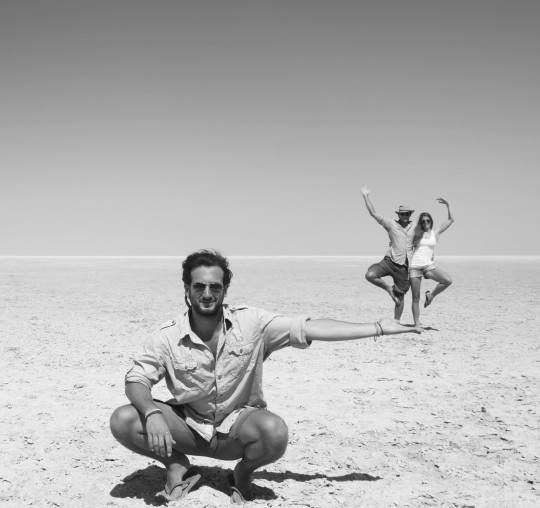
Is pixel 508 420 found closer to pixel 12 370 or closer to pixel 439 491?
pixel 439 491

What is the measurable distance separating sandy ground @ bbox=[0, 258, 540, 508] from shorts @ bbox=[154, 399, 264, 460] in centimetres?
31

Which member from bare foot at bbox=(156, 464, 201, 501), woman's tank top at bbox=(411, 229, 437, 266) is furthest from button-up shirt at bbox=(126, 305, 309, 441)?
woman's tank top at bbox=(411, 229, 437, 266)

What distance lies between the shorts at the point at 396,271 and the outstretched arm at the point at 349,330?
6.22m

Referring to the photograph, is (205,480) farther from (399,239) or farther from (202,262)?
(399,239)

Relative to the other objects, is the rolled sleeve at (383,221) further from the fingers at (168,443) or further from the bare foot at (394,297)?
the fingers at (168,443)

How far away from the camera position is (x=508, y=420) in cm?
508

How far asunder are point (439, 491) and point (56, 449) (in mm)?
2830

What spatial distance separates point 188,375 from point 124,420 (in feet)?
1.51

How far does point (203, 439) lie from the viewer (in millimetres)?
3484

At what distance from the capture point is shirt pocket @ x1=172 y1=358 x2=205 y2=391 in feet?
10.8

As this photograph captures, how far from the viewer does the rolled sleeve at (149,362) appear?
3324mm

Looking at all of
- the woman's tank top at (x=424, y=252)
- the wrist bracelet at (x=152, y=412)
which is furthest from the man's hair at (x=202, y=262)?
the woman's tank top at (x=424, y=252)

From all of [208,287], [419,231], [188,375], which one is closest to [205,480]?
[188,375]

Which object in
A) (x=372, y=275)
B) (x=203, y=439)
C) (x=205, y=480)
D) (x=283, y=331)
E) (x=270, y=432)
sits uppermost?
(x=372, y=275)
